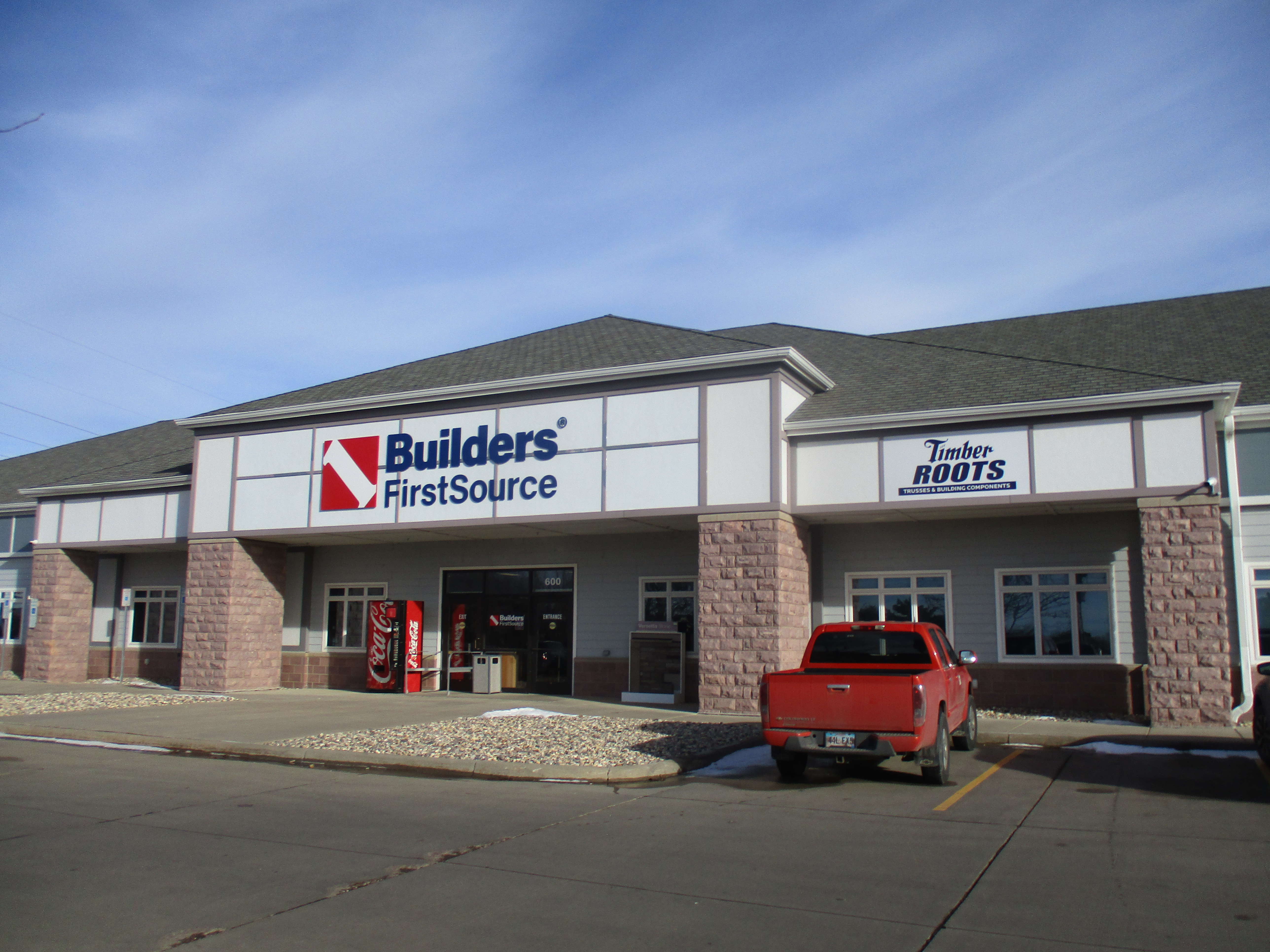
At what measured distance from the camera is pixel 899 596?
19109 mm

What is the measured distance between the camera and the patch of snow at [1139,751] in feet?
41.9

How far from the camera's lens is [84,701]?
65.6ft

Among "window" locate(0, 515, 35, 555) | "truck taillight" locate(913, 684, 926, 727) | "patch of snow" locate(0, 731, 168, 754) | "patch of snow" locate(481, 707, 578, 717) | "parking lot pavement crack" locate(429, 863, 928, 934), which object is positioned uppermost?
"window" locate(0, 515, 35, 555)

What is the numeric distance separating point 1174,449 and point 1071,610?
11.6ft

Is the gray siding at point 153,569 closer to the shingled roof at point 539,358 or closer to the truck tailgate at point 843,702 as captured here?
the shingled roof at point 539,358

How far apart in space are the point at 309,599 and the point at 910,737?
18409mm

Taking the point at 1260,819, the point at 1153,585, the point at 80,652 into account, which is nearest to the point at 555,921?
the point at 1260,819

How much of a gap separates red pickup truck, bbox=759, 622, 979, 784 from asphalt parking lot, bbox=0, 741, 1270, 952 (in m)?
0.42

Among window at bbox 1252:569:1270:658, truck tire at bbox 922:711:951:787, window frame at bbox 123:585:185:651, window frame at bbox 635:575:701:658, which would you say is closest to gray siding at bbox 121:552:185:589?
window frame at bbox 123:585:185:651

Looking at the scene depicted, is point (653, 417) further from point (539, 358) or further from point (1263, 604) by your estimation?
point (1263, 604)

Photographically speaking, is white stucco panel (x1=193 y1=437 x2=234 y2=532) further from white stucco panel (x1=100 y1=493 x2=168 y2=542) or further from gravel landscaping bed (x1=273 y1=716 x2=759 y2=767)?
gravel landscaping bed (x1=273 y1=716 x2=759 y2=767)

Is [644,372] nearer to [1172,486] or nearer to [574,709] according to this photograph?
[574,709]

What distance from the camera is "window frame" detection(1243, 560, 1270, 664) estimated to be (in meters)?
17.0

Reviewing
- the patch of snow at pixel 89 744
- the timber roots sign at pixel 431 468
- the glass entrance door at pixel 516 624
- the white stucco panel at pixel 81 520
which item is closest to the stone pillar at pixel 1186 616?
the timber roots sign at pixel 431 468
